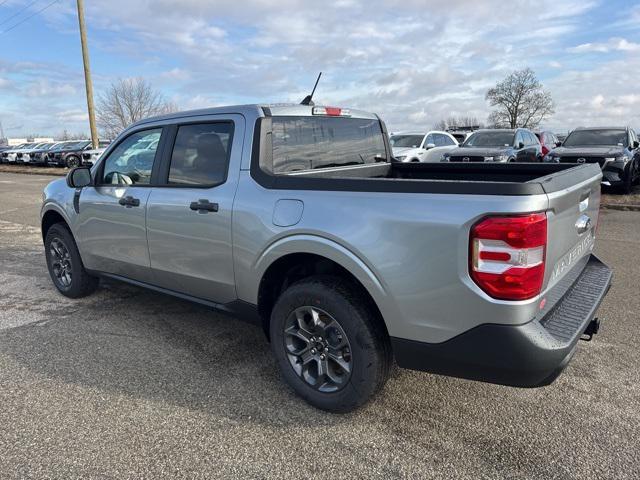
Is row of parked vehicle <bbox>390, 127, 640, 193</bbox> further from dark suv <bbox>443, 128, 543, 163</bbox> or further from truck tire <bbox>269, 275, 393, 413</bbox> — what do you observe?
truck tire <bbox>269, 275, 393, 413</bbox>

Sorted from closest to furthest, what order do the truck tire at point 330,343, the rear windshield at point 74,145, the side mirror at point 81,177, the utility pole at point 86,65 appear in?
the truck tire at point 330,343 < the side mirror at point 81,177 < the utility pole at point 86,65 < the rear windshield at point 74,145

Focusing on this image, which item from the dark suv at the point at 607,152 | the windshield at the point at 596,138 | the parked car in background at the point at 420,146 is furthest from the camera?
the parked car in background at the point at 420,146

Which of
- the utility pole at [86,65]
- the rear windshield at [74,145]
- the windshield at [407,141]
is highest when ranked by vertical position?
the utility pole at [86,65]

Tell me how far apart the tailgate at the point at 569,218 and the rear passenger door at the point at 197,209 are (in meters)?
1.90

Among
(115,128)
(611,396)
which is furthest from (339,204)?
(115,128)

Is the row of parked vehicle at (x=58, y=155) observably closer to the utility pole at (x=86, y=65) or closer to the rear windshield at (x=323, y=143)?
the utility pole at (x=86, y=65)

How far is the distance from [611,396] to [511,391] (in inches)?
23.1

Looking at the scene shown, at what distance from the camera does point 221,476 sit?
244 centimetres

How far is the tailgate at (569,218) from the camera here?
2.42 m

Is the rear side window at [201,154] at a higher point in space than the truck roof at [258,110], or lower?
lower

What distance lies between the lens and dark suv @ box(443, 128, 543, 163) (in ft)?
38.6

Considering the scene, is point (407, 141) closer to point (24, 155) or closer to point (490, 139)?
point (490, 139)

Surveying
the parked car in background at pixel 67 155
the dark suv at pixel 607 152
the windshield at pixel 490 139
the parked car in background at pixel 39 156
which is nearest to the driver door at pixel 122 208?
the dark suv at pixel 607 152

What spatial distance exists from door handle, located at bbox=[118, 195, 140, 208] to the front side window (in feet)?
0.46
